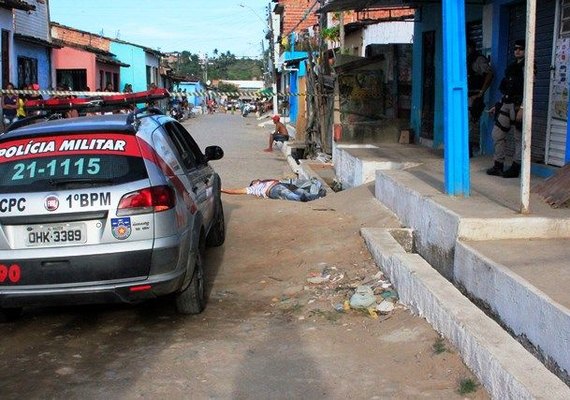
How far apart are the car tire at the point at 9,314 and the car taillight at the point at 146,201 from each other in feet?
5.21

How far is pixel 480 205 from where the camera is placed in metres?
6.06

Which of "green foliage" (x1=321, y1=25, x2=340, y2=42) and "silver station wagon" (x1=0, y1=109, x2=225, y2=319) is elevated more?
"green foliage" (x1=321, y1=25, x2=340, y2=42)

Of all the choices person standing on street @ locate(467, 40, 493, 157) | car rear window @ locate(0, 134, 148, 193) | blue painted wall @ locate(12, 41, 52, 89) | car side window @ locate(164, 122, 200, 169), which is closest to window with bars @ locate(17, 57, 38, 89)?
blue painted wall @ locate(12, 41, 52, 89)

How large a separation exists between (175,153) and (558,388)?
3797 millimetres

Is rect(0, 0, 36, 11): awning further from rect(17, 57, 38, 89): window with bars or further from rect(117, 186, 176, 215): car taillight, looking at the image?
rect(117, 186, 176, 215): car taillight

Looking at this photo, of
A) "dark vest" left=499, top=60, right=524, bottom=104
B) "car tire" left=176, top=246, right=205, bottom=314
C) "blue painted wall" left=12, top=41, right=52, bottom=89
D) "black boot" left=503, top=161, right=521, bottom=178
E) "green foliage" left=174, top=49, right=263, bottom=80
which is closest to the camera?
"car tire" left=176, top=246, right=205, bottom=314

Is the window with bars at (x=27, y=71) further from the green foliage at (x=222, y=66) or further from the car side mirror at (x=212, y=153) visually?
the green foliage at (x=222, y=66)

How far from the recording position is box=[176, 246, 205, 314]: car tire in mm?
5387

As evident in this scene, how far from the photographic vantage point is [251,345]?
15.9 feet

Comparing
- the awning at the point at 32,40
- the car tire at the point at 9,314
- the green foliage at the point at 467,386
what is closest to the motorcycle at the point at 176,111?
the awning at the point at 32,40

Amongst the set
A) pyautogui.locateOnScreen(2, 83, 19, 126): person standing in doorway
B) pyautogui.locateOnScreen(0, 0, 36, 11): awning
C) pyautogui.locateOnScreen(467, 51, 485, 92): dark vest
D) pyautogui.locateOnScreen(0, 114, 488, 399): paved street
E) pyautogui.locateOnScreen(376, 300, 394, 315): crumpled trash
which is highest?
pyautogui.locateOnScreen(0, 0, 36, 11): awning

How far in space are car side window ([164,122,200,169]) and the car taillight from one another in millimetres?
1217

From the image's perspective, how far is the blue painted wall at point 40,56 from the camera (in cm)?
2092

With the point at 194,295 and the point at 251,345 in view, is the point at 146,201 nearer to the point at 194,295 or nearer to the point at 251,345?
the point at 194,295
